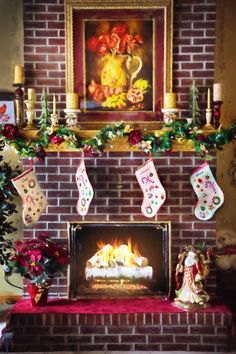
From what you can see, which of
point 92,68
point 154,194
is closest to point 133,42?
point 92,68

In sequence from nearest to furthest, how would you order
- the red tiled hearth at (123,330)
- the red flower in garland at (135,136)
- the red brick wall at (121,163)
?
the red tiled hearth at (123,330), the red flower in garland at (135,136), the red brick wall at (121,163)

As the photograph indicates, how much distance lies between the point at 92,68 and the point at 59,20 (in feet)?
1.57

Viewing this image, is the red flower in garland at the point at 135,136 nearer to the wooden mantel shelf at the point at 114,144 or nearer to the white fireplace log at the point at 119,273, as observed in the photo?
the wooden mantel shelf at the point at 114,144

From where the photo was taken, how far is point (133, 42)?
3.98 metres

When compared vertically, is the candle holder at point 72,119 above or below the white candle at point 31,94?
below

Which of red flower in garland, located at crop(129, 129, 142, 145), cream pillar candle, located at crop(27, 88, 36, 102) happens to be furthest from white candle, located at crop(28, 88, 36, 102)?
red flower in garland, located at crop(129, 129, 142, 145)

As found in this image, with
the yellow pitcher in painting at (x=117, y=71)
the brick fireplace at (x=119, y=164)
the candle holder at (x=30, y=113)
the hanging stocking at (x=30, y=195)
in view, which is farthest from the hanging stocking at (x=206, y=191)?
the candle holder at (x=30, y=113)

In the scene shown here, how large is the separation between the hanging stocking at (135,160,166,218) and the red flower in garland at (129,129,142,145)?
0.22 metres

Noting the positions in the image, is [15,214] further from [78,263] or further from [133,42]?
[133,42]

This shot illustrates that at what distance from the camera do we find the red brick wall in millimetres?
3920

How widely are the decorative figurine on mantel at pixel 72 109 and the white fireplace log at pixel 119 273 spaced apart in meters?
1.23

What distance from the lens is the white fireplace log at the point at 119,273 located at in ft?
13.0

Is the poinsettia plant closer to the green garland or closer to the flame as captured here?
the flame

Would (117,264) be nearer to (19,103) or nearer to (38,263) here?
(38,263)
